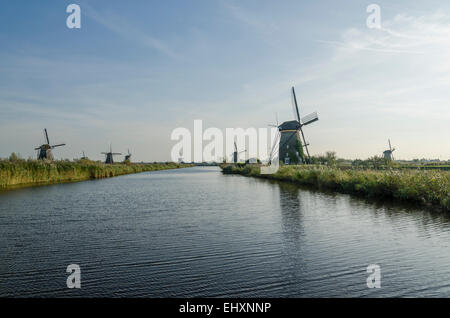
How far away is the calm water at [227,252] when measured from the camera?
4.29 meters

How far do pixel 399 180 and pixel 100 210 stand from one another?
12.5 m

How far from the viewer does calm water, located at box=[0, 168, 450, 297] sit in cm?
429

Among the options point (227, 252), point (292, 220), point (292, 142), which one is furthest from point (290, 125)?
point (227, 252)

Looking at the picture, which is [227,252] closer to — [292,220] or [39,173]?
[292,220]

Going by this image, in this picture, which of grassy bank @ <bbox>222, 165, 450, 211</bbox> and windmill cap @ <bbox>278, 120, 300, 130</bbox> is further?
windmill cap @ <bbox>278, 120, 300, 130</bbox>

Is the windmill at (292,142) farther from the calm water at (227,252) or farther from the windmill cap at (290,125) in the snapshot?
the calm water at (227,252)

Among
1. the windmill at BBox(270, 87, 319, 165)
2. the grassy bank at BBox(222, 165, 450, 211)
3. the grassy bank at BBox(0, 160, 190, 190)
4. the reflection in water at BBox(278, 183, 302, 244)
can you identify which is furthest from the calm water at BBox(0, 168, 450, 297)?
the windmill at BBox(270, 87, 319, 165)

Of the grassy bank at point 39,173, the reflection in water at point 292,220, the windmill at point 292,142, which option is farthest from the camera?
the windmill at point 292,142

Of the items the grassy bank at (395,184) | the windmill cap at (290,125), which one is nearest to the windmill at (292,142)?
the windmill cap at (290,125)

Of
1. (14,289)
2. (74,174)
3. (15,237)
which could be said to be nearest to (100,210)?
(15,237)

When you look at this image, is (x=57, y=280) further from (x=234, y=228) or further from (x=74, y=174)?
(x=74, y=174)

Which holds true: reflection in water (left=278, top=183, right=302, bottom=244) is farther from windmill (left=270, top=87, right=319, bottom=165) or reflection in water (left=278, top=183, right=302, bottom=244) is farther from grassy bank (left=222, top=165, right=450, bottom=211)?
windmill (left=270, top=87, right=319, bottom=165)

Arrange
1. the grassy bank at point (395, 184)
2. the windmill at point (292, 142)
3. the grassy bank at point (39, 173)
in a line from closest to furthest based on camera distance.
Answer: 1. the grassy bank at point (395, 184)
2. the grassy bank at point (39, 173)
3. the windmill at point (292, 142)

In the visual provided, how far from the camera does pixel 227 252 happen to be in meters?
6.02
